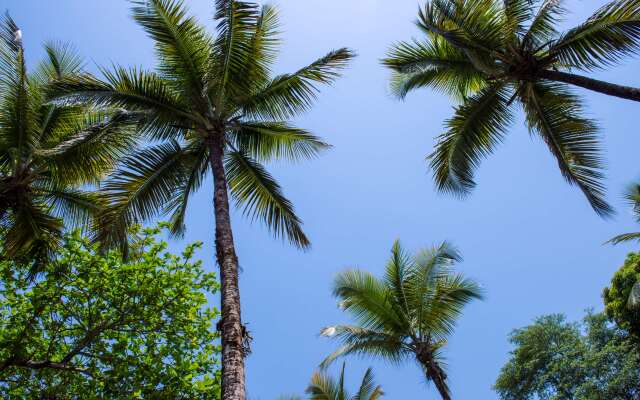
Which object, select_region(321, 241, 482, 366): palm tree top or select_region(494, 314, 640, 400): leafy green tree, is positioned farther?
select_region(494, 314, 640, 400): leafy green tree

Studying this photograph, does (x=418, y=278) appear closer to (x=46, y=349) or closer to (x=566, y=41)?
(x=566, y=41)

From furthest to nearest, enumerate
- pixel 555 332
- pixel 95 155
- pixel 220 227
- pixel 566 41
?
pixel 555 332 < pixel 95 155 < pixel 566 41 < pixel 220 227

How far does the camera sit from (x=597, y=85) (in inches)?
390

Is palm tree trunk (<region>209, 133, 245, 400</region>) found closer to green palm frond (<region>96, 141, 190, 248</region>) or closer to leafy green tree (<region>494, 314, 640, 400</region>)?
green palm frond (<region>96, 141, 190, 248</region>)

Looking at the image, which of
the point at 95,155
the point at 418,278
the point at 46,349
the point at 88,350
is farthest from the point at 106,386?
the point at 418,278

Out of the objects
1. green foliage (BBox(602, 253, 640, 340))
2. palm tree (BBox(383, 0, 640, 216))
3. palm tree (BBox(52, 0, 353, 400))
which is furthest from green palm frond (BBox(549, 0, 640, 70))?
green foliage (BBox(602, 253, 640, 340))

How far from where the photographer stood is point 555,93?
1229 centimetres

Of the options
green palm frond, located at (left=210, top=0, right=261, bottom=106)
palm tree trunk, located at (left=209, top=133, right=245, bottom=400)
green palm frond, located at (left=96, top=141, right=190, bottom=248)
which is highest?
green palm frond, located at (left=210, top=0, right=261, bottom=106)

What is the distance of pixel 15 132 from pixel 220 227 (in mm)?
5859

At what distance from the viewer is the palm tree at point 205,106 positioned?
11141 mm

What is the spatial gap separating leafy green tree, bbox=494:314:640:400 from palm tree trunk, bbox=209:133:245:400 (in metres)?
20.5

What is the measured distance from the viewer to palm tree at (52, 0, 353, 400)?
11.1 metres

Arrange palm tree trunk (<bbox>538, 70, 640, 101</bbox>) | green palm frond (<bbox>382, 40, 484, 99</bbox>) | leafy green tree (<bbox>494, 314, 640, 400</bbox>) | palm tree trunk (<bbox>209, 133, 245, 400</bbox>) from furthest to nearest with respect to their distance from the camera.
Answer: leafy green tree (<bbox>494, 314, 640, 400</bbox>) → green palm frond (<bbox>382, 40, 484, 99</bbox>) → palm tree trunk (<bbox>538, 70, 640, 101</bbox>) → palm tree trunk (<bbox>209, 133, 245, 400</bbox>)

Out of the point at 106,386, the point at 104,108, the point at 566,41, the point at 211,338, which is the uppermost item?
the point at 104,108
